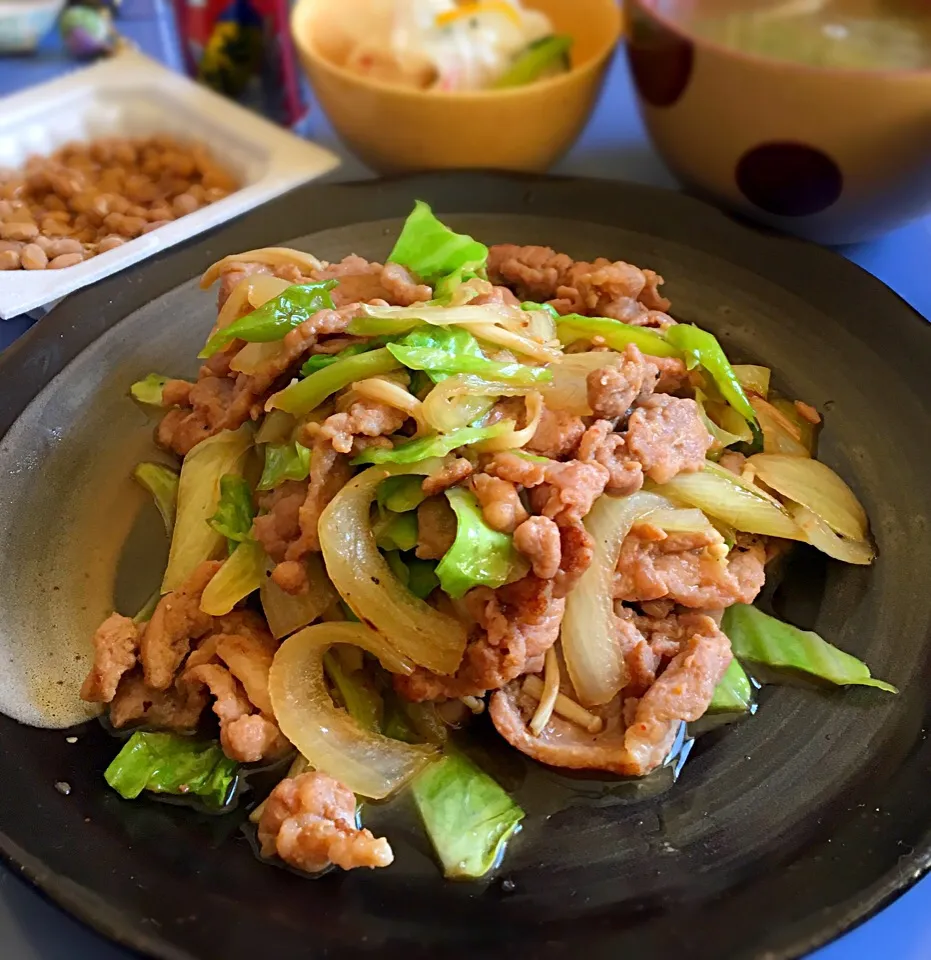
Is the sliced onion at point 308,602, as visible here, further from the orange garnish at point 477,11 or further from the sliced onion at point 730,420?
the orange garnish at point 477,11

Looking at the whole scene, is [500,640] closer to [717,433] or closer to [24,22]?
[717,433]

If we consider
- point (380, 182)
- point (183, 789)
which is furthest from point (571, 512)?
point (380, 182)

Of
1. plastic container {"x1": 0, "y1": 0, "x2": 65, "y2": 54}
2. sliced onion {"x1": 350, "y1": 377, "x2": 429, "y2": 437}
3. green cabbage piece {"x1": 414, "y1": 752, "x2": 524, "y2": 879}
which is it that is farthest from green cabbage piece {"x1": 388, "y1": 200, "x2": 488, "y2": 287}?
plastic container {"x1": 0, "y1": 0, "x2": 65, "y2": 54}

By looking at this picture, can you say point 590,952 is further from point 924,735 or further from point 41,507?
point 41,507

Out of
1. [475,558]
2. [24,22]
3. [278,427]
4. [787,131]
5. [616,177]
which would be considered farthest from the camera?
[24,22]

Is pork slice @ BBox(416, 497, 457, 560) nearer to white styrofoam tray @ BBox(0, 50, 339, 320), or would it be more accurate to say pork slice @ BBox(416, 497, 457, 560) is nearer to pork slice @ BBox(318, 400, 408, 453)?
pork slice @ BBox(318, 400, 408, 453)

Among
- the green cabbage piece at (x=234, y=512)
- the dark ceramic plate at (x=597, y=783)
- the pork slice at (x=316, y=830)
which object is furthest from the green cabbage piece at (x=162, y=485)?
the pork slice at (x=316, y=830)

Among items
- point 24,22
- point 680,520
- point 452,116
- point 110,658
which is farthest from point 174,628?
point 24,22
